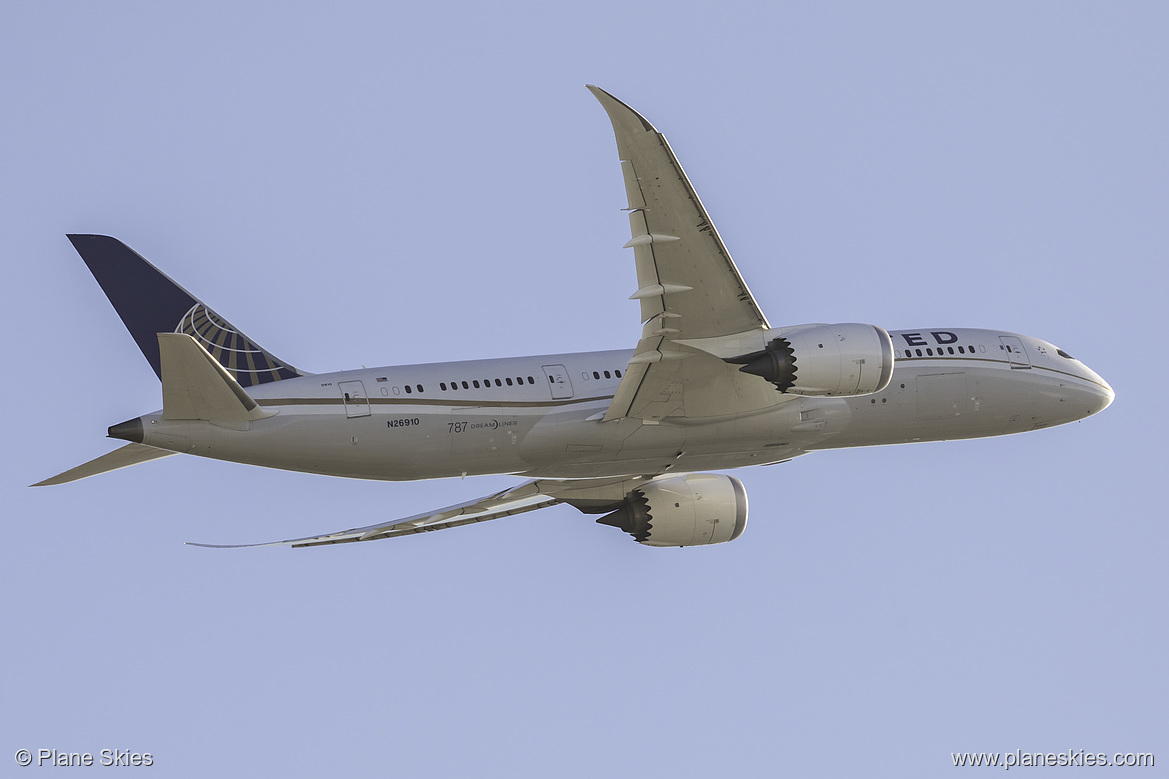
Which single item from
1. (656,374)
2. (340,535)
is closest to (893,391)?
(656,374)

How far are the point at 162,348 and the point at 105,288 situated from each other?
663cm

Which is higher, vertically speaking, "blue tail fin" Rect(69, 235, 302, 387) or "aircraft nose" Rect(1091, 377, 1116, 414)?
"blue tail fin" Rect(69, 235, 302, 387)

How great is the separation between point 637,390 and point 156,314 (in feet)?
36.4

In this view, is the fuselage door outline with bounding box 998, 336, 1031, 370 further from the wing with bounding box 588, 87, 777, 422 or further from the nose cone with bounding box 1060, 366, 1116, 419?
the wing with bounding box 588, 87, 777, 422

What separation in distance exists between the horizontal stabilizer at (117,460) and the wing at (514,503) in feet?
25.4

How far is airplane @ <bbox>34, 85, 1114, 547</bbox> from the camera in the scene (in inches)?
1153

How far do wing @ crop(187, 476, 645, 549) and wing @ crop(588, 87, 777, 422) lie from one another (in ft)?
21.2

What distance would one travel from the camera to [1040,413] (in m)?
37.7

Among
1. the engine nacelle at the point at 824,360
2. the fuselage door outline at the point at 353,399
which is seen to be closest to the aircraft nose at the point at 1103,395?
the engine nacelle at the point at 824,360

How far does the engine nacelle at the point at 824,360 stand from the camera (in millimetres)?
31328

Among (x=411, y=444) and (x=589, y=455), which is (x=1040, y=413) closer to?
(x=589, y=455)

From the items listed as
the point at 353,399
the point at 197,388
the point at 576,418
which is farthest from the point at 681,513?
the point at 197,388

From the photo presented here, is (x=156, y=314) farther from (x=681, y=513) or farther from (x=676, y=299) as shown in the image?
(x=681, y=513)

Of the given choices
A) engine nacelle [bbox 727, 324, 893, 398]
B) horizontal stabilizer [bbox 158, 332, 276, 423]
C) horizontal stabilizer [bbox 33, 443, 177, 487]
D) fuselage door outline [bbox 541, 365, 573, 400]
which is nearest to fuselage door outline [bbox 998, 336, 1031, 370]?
engine nacelle [bbox 727, 324, 893, 398]
